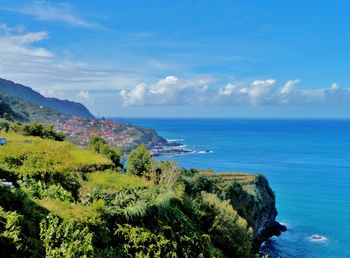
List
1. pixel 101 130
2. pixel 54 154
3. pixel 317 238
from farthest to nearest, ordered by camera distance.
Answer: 1. pixel 101 130
2. pixel 317 238
3. pixel 54 154

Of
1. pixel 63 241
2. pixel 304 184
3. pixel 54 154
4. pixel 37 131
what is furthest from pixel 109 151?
pixel 304 184

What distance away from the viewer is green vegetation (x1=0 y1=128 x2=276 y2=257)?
8.42 metres

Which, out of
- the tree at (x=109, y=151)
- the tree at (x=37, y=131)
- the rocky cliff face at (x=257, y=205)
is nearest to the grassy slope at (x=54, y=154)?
the tree at (x=109, y=151)

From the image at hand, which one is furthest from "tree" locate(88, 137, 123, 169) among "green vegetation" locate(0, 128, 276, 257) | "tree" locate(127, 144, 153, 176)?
"green vegetation" locate(0, 128, 276, 257)

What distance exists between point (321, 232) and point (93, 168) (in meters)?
50.2

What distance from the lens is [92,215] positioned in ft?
35.0

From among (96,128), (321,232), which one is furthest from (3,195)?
(96,128)

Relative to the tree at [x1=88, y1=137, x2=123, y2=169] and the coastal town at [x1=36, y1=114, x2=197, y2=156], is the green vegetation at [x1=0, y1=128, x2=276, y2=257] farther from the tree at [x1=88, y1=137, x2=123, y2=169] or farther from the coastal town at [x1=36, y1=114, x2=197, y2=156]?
the coastal town at [x1=36, y1=114, x2=197, y2=156]

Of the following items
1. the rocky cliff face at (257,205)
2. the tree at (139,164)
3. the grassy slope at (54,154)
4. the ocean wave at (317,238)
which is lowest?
the ocean wave at (317,238)

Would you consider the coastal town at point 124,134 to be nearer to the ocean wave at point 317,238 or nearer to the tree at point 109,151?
the ocean wave at point 317,238

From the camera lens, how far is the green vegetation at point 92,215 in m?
8.42

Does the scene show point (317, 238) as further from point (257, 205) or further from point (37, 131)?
point (37, 131)

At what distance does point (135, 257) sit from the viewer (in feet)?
36.7

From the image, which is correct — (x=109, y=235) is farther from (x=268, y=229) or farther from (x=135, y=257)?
(x=268, y=229)
